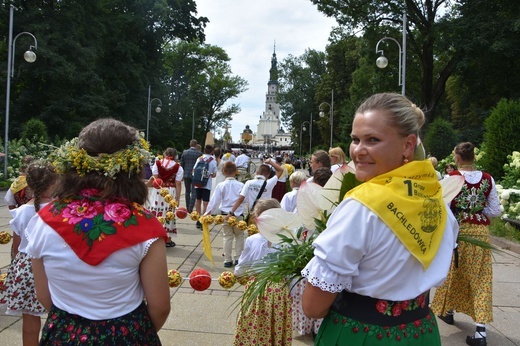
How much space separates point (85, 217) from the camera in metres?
1.88

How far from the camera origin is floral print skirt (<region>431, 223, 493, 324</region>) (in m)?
4.53

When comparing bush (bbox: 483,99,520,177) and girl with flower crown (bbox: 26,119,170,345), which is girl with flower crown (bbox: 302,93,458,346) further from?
bush (bbox: 483,99,520,177)

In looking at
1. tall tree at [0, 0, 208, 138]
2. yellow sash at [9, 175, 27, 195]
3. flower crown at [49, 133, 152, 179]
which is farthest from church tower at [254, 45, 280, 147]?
flower crown at [49, 133, 152, 179]

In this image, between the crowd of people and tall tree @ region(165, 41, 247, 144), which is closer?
the crowd of people

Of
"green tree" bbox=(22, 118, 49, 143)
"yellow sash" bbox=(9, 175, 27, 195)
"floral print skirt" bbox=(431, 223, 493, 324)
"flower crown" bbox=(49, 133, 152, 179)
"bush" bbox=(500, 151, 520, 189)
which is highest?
"green tree" bbox=(22, 118, 49, 143)

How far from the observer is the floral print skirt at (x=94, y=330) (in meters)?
1.88

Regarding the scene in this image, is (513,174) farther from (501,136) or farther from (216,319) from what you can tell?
(216,319)

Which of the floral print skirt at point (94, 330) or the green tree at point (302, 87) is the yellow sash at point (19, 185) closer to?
the floral print skirt at point (94, 330)

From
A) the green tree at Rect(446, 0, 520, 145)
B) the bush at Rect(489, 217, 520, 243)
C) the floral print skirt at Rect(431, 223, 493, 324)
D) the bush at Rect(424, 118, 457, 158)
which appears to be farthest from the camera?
the green tree at Rect(446, 0, 520, 145)

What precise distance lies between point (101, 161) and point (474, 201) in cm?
393

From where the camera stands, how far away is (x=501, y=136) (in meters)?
13.7

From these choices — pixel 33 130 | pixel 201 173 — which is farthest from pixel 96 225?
pixel 33 130

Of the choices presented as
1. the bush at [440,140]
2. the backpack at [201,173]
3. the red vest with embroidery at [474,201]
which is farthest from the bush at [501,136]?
the red vest with embroidery at [474,201]

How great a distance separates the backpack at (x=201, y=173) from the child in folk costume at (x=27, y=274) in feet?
22.5
